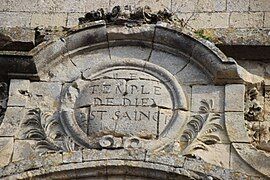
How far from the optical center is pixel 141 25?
13.5 metres

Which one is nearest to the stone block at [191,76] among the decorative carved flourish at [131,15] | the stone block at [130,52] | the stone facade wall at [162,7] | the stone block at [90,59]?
the stone block at [130,52]

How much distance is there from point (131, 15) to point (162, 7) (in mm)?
1087

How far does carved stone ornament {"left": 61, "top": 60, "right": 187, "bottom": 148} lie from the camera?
12.9 meters

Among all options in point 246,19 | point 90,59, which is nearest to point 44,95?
point 90,59

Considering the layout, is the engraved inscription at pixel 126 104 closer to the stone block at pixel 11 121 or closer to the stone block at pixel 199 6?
the stone block at pixel 11 121

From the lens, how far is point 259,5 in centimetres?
1441

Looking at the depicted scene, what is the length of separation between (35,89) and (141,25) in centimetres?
125

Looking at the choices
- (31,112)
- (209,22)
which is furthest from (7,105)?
(209,22)

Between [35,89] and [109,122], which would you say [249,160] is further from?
[35,89]

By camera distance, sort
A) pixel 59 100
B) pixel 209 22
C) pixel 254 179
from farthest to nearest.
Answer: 1. pixel 209 22
2. pixel 59 100
3. pixel 254 179

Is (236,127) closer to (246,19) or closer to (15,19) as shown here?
(246,19)

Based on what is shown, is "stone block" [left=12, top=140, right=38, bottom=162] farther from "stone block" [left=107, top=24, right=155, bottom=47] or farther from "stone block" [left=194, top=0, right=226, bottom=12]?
"stone block" [left=194, top=0, right=226, bottom=12]

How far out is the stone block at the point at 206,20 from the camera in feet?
47.0

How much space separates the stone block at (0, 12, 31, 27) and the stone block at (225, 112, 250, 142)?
9.03 ft
